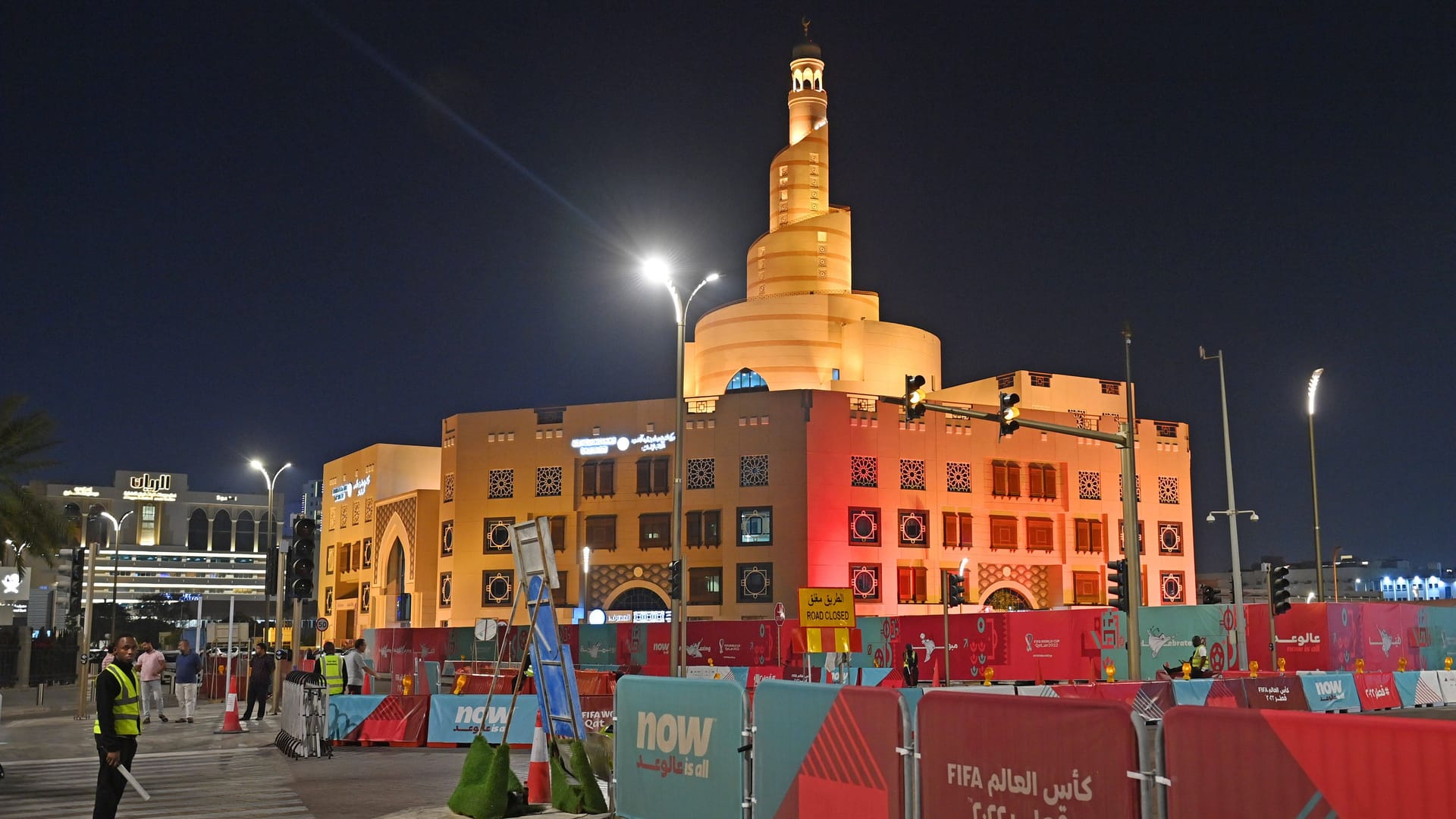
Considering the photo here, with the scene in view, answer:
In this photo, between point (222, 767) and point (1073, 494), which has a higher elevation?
point (1073, 494)

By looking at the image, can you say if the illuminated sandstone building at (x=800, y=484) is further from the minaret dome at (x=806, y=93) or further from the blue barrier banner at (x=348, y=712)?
the blue barrier banner at (x=348, y=712)

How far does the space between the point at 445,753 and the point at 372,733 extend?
6.81 ft

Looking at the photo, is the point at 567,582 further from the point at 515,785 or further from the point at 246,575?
the point at 246,575

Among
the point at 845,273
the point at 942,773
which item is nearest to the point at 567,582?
the point at 845,273

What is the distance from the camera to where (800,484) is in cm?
5788

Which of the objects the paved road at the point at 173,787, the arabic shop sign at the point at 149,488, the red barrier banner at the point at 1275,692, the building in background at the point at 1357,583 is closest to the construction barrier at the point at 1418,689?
the red barrier banner at the point at 1275,692

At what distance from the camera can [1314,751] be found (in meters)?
5.75

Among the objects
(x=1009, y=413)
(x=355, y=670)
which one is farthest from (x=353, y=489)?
(x=1009, y=413)

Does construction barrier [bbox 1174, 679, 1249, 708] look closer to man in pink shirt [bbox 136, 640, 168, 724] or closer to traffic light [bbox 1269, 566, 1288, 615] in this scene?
traffic light [bbox 1269, 566, 1288, 615]

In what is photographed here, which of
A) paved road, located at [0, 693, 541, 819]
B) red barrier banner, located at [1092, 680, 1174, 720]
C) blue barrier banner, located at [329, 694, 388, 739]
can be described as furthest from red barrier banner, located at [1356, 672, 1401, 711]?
blue barrier banner, located at [329, 694, 388, 739]

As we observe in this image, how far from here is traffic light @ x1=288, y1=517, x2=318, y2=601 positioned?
70.5 ft

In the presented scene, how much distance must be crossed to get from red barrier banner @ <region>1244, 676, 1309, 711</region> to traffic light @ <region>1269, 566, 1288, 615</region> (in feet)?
16.8

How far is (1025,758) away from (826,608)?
1582cm

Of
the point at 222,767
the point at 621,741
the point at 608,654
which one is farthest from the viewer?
the point at 608,654
